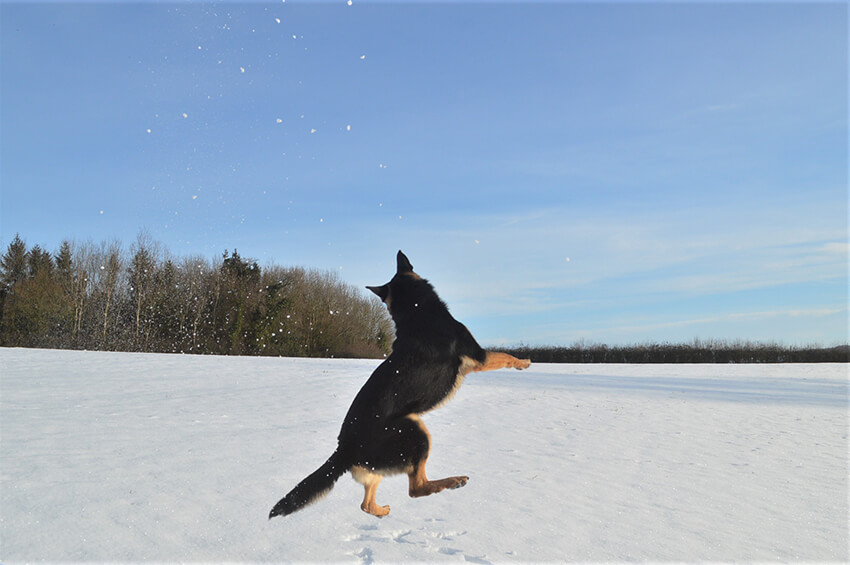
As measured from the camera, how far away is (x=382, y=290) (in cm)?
309

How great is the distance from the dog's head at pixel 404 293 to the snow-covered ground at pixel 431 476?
1826mm

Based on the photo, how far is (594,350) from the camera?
114 ft

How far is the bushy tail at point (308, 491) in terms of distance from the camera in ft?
9.24

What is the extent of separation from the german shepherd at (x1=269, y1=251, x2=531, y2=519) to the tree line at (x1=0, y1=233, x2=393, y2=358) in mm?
18138

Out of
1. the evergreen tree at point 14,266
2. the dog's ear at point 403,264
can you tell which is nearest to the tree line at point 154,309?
the evergreen tree at point 14,266

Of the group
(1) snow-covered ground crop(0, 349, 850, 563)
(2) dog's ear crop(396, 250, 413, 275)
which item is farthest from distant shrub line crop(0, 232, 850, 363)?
(2) dog's ear crop(396, 250, 413, 275)

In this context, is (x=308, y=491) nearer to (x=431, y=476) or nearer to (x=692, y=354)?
(x=431, y=476)

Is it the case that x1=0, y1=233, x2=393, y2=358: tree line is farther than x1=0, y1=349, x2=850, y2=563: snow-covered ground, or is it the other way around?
x1=0, y1=233, x2=393, y2=358: tree line

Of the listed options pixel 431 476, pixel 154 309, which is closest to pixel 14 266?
pixel 154 309

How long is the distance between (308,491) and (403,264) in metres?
1.33

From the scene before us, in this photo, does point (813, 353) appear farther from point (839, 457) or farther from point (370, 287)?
point (370, 287)

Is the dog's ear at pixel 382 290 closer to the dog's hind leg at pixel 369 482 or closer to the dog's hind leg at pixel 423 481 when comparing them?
the dog's hind leg at pixel 423 481

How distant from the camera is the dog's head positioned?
3.11 metres

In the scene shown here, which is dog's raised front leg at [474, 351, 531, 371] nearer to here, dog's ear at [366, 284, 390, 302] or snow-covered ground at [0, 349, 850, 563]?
dog's ear at [366, 284, 390, 302]
